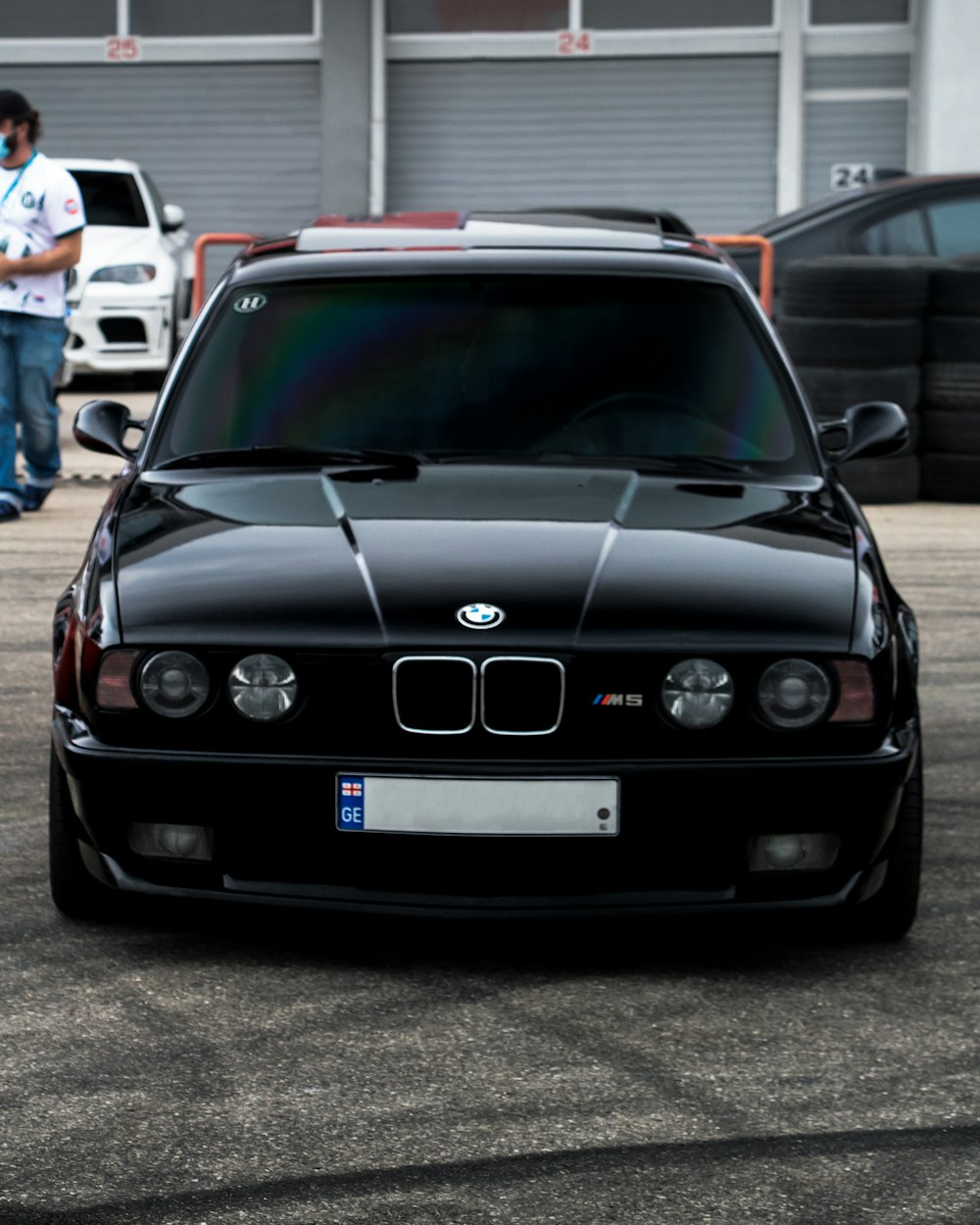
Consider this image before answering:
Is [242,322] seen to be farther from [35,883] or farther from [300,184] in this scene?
[300,184]

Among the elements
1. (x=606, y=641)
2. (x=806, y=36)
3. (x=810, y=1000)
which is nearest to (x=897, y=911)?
(x=810, y=1000)

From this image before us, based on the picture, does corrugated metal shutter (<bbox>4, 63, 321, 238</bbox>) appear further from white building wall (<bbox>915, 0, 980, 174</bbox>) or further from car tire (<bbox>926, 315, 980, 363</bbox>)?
car tire (<bbox>926, 315, 980, 363</bbox>)

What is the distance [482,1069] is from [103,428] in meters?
2.16

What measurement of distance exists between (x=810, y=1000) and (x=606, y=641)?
70 cm

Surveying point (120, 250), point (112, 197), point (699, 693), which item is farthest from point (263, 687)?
point (112, 197)

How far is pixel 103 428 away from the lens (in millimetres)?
5102

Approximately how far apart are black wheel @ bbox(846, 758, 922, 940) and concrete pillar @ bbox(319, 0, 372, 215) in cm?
1899

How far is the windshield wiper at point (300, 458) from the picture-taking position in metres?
4.66

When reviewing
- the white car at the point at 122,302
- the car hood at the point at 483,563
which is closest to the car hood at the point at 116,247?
the white car at the point at 122,302

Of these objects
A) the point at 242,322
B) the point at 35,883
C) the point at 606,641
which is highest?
the point at 242,322

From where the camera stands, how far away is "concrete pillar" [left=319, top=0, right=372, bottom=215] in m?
22.5

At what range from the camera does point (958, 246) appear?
12.9 meters

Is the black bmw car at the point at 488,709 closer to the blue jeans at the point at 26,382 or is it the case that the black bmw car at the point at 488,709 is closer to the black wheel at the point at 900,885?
the black wheel at the point at 900,885

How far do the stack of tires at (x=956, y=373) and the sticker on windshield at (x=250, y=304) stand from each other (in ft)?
21.0
